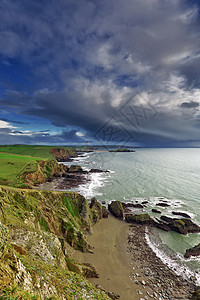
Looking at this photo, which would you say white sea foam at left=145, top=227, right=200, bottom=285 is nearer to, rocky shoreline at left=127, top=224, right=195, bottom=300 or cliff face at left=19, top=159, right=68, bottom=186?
rocky shoreline at left=127, top=224, right=195, bottom=300

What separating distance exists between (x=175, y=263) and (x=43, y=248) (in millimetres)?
19502

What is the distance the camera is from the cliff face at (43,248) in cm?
546

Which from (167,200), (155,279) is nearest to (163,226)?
(155,279)

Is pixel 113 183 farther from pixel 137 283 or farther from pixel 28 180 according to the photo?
pixel 137 283

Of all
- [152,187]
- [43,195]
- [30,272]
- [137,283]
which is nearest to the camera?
[30,272]

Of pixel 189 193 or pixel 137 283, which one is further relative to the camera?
pixel 189 193

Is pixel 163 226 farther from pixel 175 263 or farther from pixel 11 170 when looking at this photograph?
pixel 11 170

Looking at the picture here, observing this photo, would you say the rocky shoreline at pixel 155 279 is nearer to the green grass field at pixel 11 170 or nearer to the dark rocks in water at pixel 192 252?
the dark rocks in water at pixel 192 252

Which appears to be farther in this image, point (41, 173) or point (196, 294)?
point (41, 173)

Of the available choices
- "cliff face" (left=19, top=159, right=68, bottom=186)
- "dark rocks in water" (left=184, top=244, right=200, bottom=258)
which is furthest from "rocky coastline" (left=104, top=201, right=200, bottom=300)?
"cliff face" (left=19, top=159, right=68, bottom=186)

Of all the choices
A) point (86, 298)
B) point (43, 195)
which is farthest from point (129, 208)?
point (86, 298)

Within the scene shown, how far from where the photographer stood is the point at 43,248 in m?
10.3

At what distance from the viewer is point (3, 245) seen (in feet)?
18.4

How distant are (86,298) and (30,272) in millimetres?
5034
